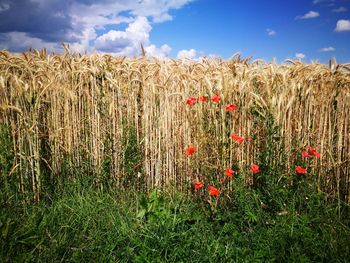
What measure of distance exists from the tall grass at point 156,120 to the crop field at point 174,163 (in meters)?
0.02

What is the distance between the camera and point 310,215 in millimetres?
3365

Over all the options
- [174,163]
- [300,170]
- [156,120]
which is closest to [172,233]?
[174,163]

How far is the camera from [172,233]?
9.89ft

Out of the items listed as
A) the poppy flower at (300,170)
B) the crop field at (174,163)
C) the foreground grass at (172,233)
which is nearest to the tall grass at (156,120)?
the crop field at (174,163)

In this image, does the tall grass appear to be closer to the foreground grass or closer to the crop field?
the crop field

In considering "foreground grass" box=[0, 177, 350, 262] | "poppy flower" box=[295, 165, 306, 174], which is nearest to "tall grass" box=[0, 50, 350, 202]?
"poppy flower" box=[295, 165, 306, 174]

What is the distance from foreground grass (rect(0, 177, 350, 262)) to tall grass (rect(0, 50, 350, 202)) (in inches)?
24.5

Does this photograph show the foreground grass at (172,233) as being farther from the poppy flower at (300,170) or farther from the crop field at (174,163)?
the poppy flower at (300,170)

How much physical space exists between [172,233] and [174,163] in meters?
1.64

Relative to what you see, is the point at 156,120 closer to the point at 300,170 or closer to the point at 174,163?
the point at 174,163

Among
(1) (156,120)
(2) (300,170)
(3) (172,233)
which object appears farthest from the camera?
(1) (156,120)

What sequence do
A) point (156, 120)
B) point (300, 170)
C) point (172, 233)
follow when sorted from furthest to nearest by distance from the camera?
point (156, 120)
point (300, 170)
point (172, 233)

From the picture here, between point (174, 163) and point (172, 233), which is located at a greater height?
point (174, 163)

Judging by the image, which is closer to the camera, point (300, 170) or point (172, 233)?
point (172, 233)
